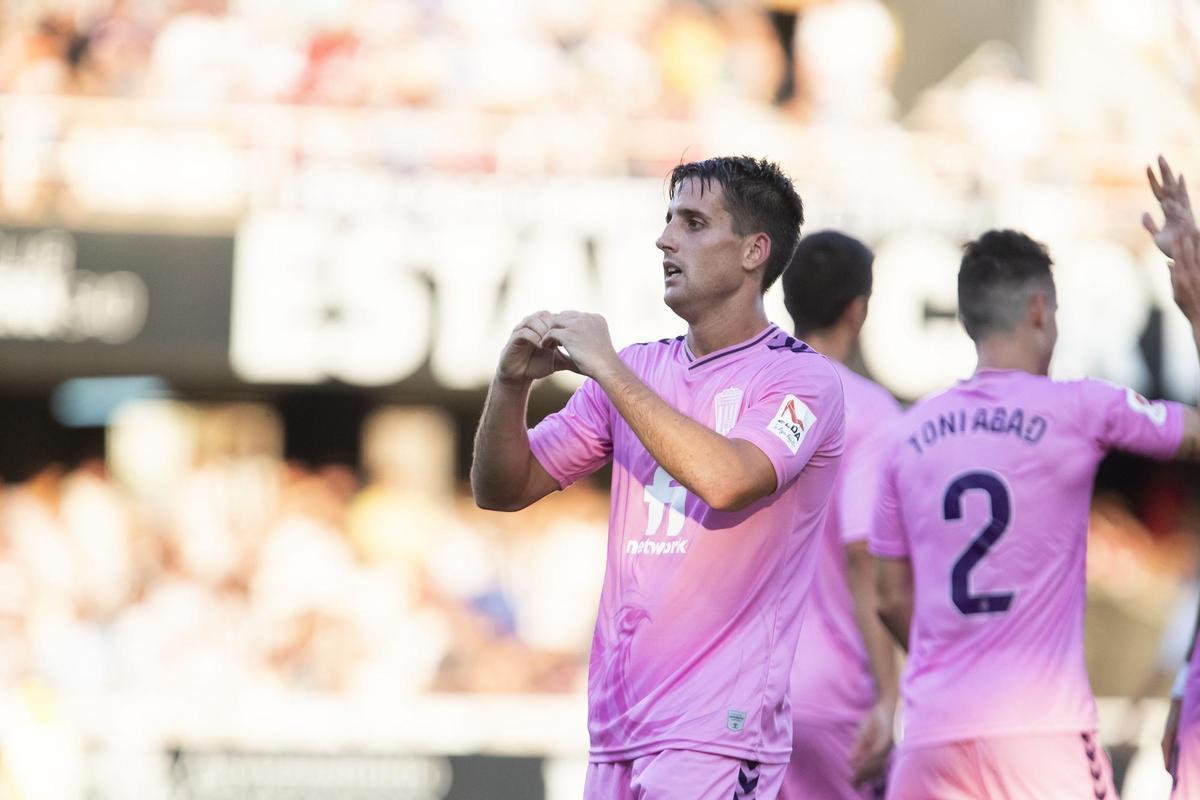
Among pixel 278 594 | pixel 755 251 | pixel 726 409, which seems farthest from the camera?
pixel 278 594

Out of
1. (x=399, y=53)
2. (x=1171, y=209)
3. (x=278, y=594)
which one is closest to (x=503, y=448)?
(x=1171, y=209)

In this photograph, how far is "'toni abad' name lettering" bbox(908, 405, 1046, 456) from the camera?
489 cm

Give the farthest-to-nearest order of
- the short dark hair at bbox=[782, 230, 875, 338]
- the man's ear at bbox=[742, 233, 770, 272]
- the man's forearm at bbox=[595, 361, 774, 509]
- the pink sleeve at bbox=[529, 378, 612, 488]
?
the short dark hair at bbox=[782, 230, 875, 338], the pink sleeve at bbox=[529, 378, 612, 488], the man's ear at bbox=[742, 233, 770, 272], the man's forearm at bbox=[595, 361, 774, 509]

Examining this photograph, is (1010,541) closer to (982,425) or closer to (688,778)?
(982,425)

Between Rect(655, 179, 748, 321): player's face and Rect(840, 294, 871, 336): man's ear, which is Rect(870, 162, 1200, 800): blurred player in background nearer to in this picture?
Rect(840, 294, 871, 336): man's ear

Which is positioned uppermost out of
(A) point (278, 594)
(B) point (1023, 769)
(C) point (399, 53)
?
(C) point (399, 53)

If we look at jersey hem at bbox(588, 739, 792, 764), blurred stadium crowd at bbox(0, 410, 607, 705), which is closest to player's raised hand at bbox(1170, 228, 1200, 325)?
jersey hem at bbox(588, 739, 792, 764)

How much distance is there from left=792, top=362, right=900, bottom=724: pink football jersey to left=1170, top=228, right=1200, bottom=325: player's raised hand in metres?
1.10

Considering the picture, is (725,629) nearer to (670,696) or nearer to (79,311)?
(670,696)

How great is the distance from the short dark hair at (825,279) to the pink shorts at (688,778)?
207cm

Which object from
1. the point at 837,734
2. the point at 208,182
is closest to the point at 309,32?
the point at 208,182

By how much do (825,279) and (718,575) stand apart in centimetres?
192

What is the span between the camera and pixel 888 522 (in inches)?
206

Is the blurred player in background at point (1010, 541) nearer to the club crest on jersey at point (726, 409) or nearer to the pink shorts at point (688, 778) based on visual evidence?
the pink shorts at point (688, 778)
